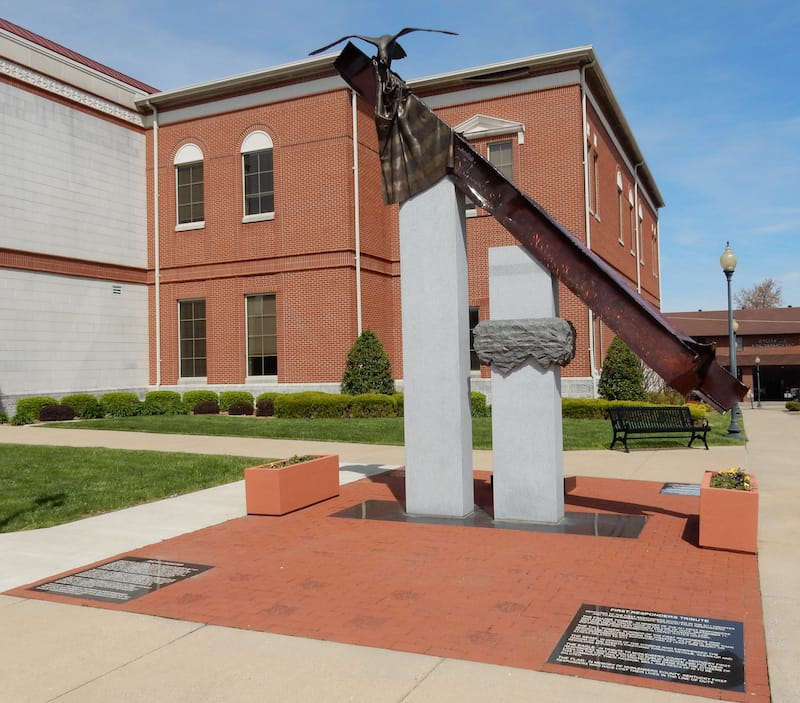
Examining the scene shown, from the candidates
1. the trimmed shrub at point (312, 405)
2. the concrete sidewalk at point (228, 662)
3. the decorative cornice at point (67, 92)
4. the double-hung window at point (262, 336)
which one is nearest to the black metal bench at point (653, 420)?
the concrete sidewalk at point (228, 662)

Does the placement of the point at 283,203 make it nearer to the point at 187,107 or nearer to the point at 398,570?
the point at 187,107

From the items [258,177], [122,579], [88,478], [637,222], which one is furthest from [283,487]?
[637,222]

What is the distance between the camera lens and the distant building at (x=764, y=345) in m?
64.1

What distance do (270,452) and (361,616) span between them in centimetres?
965

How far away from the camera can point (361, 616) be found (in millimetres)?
5188

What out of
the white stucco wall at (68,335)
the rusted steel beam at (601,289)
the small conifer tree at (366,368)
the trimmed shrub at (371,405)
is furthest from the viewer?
the small conifer tree at (366,368)

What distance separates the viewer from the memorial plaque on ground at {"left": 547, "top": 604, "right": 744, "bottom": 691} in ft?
13.7

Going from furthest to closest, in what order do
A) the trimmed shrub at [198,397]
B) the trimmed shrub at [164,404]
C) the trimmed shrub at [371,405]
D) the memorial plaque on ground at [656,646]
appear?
the trimmed shrub at [198,397] < the trimmed shrub at [164,404] < the trimmed shrub at [371,405] < the memorial plaque on ground at [656,646]

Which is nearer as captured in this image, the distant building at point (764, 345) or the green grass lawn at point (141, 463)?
the green grass lawn at point (141, 463)

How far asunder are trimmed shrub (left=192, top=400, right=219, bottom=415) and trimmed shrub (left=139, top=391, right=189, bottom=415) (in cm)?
48

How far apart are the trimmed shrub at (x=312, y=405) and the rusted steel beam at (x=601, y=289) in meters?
14.1

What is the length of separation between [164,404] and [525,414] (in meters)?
19.3

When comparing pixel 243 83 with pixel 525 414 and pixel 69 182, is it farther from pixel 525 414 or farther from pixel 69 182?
pixel 525 414

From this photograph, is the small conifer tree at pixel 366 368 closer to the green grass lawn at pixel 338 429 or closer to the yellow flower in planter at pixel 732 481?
the green grass lawn at pixel 338 429
